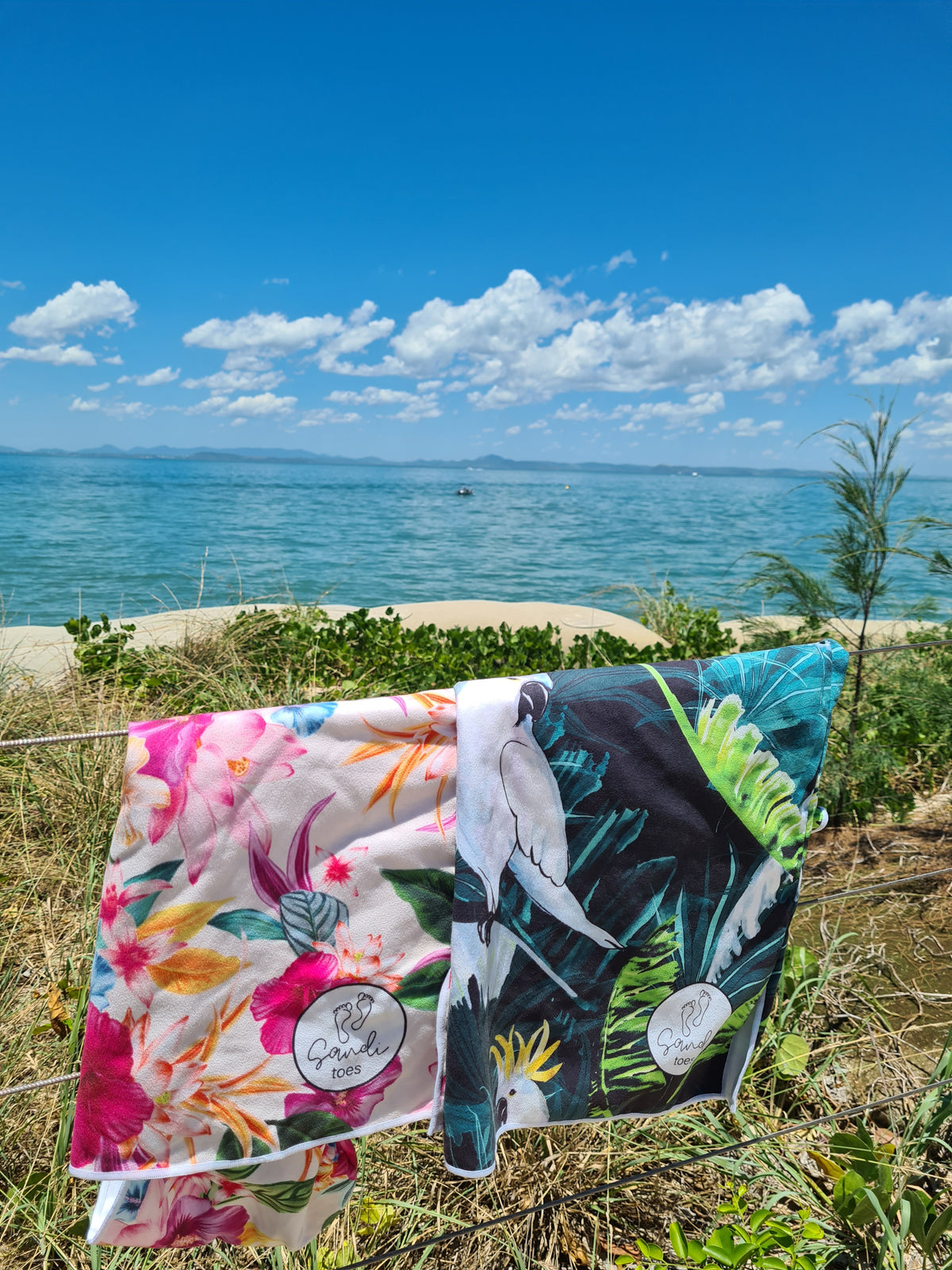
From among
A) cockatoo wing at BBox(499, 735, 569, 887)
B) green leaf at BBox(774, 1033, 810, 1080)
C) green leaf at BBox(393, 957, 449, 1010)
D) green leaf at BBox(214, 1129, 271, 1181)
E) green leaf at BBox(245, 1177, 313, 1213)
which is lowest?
green leaf at BBox(774, 1033, 810, 1080)

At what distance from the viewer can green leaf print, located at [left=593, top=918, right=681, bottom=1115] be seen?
44.3 inches

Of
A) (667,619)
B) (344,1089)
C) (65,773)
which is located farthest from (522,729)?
(667,619)

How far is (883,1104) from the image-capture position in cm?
187

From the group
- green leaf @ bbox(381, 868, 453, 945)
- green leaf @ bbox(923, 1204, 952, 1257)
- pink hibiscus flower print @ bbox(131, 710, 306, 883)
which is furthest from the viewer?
green leaf @ bbox(923, 1204, 952, 1257)

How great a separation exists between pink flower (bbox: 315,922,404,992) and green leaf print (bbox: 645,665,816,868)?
0.51m

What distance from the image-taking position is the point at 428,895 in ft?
3.30

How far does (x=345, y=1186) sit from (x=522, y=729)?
28.7 inches

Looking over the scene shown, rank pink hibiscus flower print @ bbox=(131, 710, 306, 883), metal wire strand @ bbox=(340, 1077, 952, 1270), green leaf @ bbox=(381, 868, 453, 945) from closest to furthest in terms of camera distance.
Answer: pink hibiscus flower print @ bbox=(131, 710, 306, 883) < green leaf @ bbox=(381, 868, 453, 945) < metal wire strand @ bbox=(340, 1077, 952, 1270)

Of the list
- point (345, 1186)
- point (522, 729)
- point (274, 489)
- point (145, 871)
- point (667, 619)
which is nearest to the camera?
point (145, 871)

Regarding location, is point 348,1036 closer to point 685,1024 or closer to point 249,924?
point 249,924

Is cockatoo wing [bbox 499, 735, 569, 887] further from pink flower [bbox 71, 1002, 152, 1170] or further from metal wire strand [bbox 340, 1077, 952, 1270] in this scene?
metal wire strand [bbox 340, 1077, 952, 1270]

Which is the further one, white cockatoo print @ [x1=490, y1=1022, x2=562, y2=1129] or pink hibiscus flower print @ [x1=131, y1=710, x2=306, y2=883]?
white cockatoo print @ [x1=490, y1=1022, x2=562, y2=1129]

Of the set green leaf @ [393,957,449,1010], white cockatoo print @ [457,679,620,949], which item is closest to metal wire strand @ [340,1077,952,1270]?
green leaf @ [393,957,449,1010]

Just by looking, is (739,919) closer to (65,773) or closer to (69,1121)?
(69,1121)
